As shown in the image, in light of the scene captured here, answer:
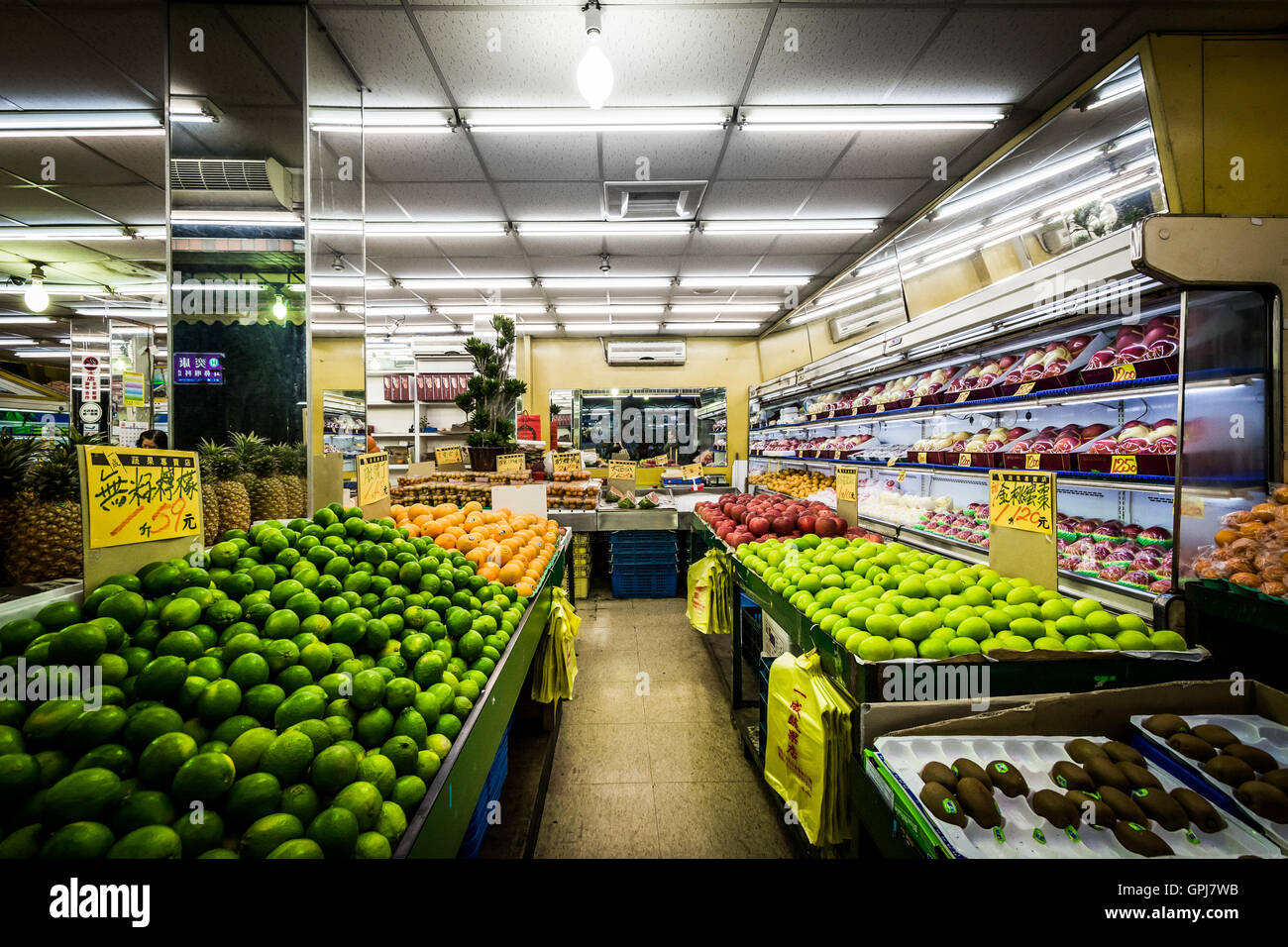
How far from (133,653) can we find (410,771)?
1.98 feet

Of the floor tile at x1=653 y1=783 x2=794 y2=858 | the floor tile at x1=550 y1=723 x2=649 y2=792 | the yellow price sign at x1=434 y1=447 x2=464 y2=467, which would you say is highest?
the yellow price sign at x1=434 y1=447 x2=464 y2=467

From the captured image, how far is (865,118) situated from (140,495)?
4.71 meters

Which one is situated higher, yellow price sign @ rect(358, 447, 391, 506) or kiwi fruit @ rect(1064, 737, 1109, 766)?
→ yellow price sign @ rect(358, 447, 391, 506)

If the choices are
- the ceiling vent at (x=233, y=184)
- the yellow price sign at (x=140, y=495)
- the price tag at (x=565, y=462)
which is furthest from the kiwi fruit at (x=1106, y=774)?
the price tag at (x=565, y=462)

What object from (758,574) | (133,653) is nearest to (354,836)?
(133,653)

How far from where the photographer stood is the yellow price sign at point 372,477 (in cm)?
236

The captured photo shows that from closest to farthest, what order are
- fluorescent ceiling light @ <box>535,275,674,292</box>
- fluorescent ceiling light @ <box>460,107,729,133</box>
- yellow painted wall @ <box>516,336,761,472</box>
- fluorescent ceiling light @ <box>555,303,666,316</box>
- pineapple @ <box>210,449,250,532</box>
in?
pineapple @ <box>210,449,250,532</box> → fluorescent ceiling light @ <box>460,107,729,133</box> → fluorescent ceiling light @ <box>535,275,674,292</box> → fluorescent ceiling light @ <box>555,303,666,316</box> → yellow painted wall @ <box>516,336,761,472</box>

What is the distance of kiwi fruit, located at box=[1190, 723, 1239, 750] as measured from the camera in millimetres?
1204

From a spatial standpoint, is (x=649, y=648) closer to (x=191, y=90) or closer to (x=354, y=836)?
(x=354, y=836)

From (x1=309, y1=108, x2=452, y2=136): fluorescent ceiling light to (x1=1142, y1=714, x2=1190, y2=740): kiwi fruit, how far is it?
4.87m

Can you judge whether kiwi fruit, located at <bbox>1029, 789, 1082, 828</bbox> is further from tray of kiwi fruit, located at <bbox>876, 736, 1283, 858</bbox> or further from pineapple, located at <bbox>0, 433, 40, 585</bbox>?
pineapple, located at <bbox>0, 433, 40, 585</bbox>

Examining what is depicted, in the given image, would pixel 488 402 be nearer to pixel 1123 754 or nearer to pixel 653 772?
pixel 653 772

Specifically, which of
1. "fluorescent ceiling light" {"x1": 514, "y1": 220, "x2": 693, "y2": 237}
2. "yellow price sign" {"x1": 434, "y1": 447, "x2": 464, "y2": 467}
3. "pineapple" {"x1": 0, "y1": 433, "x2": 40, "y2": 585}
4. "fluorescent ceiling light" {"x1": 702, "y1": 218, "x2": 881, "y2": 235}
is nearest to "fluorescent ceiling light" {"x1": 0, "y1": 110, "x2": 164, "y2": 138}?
"fluorescent ceiling light" {"x1": 514, "y1": 220, "x2": 693, "y2": 237}

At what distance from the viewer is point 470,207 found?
4.94 metres
